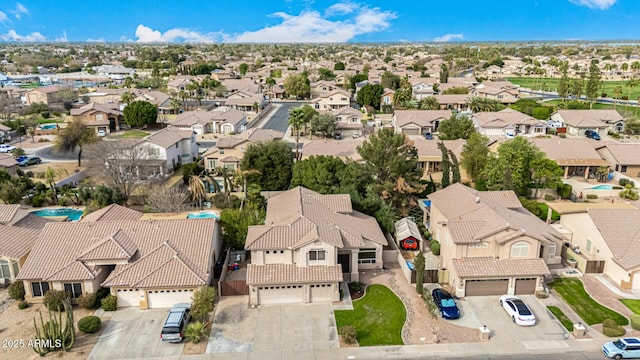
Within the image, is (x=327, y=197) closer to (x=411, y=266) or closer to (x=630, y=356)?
(x=411, y=266)

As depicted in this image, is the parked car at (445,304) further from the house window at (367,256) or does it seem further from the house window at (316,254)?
the house window at (316,254)

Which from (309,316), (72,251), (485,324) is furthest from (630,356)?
(72,251)

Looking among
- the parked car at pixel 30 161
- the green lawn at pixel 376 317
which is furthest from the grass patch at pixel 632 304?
the parked car at pixel 30 161

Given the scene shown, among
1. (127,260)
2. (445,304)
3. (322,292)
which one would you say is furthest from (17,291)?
(445,304)

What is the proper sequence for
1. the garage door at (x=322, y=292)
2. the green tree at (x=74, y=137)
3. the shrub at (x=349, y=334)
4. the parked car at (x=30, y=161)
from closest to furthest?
the shrub at (x=349, y=334), the garage door at (x=322, y=292), the parked car at (x=30, y=161), the green tree at (x=74, y=137)

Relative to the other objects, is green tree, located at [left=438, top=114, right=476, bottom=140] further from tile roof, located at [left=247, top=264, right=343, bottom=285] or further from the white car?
tile roof, located at [left=247, top=264, right=343, bottom=285]

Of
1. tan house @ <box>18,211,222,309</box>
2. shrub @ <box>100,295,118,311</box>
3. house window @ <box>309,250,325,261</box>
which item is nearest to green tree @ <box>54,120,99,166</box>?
tan house @ <box>18,211,222,309</box>
